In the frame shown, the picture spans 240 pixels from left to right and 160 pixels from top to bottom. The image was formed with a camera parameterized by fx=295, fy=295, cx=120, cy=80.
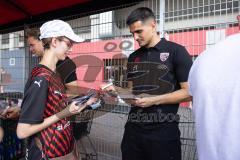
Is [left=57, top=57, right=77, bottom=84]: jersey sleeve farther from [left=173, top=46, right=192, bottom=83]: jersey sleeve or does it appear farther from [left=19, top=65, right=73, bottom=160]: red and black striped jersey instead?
[left=173, top=46, right=192, bottom=83]: jersey sleeve

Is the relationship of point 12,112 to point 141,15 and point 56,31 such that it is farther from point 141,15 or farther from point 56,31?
point 141,15

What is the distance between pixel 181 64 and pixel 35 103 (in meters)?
1.07

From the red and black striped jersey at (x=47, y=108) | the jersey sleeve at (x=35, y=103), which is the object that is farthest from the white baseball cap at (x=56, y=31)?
the jersey sleeve at (x=35, y=103)

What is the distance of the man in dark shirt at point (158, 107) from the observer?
2.13 m

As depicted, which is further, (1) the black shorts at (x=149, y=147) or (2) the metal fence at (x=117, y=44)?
(2) the metal fence at (x=117, y=44)

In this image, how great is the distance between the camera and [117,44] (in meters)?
3.13

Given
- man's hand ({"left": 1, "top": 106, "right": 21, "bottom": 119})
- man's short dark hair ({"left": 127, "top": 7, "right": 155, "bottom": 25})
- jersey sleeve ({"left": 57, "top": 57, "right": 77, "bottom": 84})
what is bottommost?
man's hand ({"left": 1, "top": 106, "right": 21, "bottom": 119})

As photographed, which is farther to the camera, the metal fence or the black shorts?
the metal fence

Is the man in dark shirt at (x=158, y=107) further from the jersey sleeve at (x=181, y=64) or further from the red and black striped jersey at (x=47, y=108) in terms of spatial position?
the red and black striped jersey at (x=47, y=108)

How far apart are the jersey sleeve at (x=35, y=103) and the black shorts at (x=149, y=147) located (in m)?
0.85

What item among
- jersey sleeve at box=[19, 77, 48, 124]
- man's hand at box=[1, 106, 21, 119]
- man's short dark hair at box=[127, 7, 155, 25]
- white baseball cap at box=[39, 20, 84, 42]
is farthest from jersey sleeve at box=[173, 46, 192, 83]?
man's hand at box=[1, 106, 21, 119]

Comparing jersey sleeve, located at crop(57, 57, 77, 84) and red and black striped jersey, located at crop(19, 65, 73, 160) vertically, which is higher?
jersey sleeve, located at crop(57, 57, 77, 84)

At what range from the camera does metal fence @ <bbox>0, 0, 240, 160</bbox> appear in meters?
2.50

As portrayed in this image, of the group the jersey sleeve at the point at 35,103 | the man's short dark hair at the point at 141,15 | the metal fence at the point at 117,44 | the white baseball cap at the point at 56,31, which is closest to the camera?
the jersey sleeve at the point at 35,103
